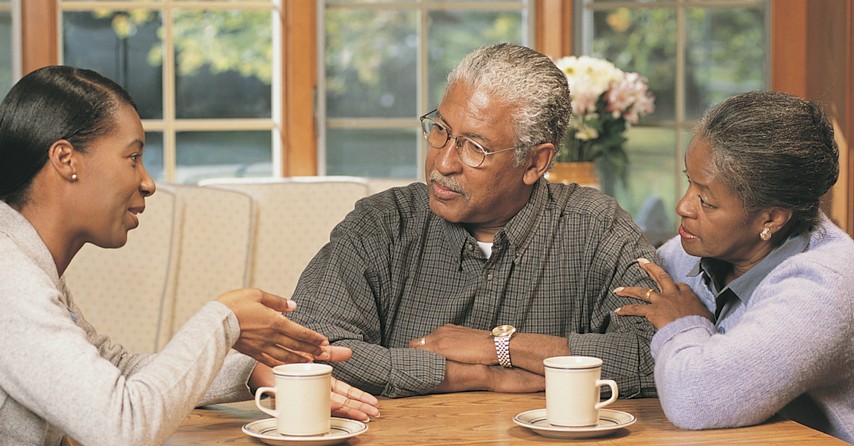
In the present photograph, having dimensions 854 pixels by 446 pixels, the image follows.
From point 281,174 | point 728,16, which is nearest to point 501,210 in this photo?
point 281,174

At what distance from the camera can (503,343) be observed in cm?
191

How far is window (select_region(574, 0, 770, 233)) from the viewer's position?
416 centimetres

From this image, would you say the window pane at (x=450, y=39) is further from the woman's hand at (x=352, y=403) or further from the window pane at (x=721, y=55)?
the woman's hand at (x=352, y=403)

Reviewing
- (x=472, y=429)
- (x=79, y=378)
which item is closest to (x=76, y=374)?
(x=79, y=378)

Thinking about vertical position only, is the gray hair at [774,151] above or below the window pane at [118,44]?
below

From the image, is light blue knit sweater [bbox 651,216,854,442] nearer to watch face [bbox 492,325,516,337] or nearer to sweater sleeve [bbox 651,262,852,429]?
sweater sleeve [bbox 651,262,852,429]

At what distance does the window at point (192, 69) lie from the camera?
13.1 feet

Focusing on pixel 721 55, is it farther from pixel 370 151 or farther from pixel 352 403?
pixel 352 403

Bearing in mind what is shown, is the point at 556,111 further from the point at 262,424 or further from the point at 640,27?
the point at 640,27

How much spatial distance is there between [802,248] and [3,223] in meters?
1.23

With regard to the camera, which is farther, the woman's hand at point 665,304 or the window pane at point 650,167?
the window pane at point 650,167

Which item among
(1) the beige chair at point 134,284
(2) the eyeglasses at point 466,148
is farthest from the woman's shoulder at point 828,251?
(1) the beige chair at point 134,284

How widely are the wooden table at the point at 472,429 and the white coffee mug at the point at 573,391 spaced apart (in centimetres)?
3

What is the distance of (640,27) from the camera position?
416 centimetres
